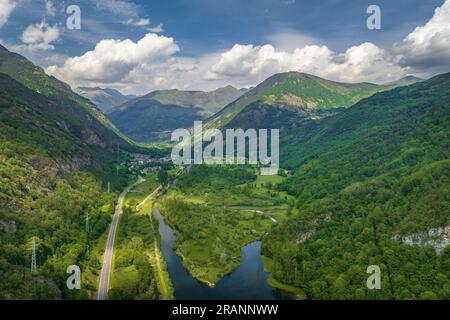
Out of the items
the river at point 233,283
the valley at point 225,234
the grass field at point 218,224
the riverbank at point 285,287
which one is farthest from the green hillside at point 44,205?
the riverbank at point 285,287

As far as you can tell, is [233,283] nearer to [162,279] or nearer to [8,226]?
[162,279]

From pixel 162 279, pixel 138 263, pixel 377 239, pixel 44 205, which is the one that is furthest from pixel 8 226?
pixel 377 239

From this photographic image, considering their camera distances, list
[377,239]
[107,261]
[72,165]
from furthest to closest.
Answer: [72,165] < [107,261] < [377,239]

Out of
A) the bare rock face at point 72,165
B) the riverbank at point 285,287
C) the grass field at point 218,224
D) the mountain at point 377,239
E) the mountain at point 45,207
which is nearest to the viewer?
the mountain at point 377,239

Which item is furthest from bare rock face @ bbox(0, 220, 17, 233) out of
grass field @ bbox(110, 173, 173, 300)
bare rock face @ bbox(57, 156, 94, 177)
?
bare rock face @ bbox(57, 156, 94, 177)

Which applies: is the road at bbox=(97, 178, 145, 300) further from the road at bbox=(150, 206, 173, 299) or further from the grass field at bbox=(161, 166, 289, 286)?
the grass field at bbox=(161, 166, 289, 286)

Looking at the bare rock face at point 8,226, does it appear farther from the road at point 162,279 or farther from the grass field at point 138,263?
the road at point 162,279
